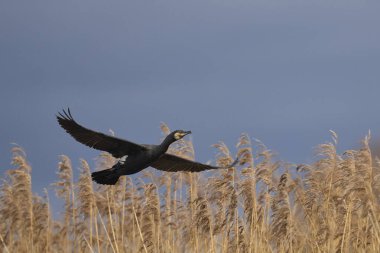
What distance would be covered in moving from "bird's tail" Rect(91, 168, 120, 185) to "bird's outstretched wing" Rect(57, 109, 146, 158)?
0.27 meters

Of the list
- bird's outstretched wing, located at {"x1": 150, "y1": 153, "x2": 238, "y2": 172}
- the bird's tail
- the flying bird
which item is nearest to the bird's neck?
the flying bird

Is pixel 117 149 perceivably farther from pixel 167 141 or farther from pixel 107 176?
pixel 167 141

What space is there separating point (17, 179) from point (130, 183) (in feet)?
7.44

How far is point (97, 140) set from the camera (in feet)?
27.0

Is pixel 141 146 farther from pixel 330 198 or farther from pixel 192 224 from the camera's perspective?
pixel 330 198

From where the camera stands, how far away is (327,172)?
31.7 feet

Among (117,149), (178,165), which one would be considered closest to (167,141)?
(117,149)

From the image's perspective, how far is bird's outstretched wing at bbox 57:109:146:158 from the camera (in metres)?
7.94

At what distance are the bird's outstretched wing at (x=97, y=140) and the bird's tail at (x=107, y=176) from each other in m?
0.27

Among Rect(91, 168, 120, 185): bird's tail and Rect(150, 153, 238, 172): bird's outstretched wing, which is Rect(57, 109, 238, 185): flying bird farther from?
Rect(150, 153, 238, 172): bird's outstretched wing

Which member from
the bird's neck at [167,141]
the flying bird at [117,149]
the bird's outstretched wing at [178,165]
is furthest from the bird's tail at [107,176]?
the bird's outstretched wing at [178,165]

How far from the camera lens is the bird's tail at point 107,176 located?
817 cm

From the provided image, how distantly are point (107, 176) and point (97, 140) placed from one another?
439mm

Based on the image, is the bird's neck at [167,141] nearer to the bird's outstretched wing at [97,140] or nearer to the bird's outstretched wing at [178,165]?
the bird's outstretched wing at [97,140]
